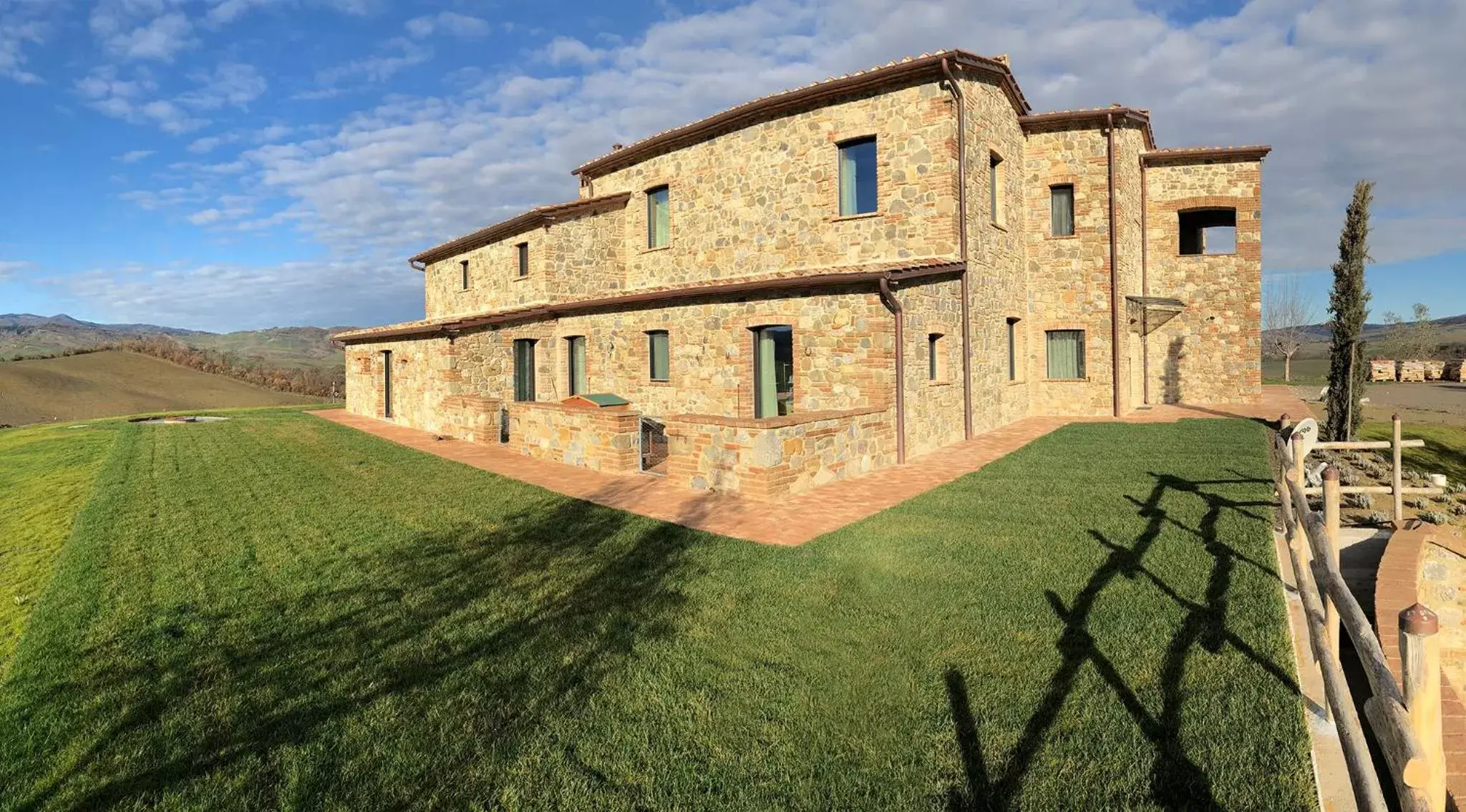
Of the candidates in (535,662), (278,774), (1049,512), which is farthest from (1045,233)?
(278,774)

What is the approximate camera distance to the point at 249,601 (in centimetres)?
509

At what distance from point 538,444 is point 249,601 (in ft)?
22.4

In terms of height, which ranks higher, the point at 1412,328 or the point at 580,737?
the point at 1412,328

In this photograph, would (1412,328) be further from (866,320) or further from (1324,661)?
(1324,661)

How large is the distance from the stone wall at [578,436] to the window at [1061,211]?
11.4 m

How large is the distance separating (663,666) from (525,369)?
46.8 ft

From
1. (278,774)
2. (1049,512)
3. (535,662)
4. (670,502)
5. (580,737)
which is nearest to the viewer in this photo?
(278,774)

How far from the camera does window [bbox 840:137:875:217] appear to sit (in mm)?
13227

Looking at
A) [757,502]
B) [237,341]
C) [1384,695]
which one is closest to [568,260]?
[757,502]

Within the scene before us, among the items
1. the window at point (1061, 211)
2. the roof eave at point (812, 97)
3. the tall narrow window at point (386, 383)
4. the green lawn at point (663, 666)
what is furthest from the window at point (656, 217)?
the green lawn at point (663, 666)

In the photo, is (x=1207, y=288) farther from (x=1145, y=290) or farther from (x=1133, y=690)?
(x=1133, y=690)

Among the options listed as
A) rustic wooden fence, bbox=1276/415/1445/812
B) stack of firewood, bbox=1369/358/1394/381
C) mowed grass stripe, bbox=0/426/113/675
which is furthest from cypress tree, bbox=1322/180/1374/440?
stack of firewood, bbox=1369/358/1394/381

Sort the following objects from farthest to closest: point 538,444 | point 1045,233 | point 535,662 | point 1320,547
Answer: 1. point 1045,233
2. point 538,444
3. point 535,662
4. point 1320,547

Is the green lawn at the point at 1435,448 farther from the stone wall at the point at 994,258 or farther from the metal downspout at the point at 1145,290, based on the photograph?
the stone wall at the point at 994,258
